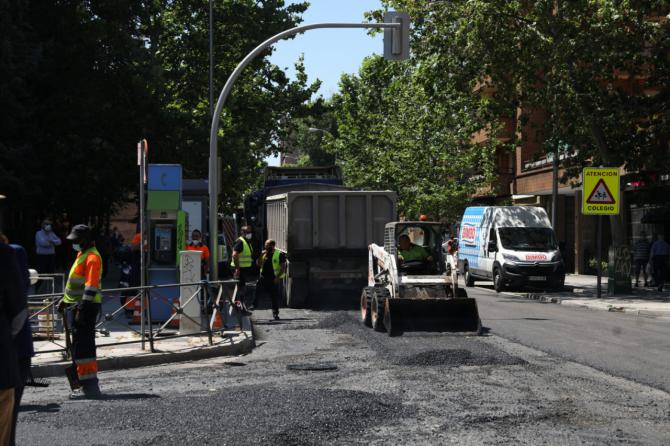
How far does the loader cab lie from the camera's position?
55.2ft

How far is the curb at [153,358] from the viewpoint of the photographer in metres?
12.0

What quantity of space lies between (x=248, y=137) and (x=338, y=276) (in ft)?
75.7

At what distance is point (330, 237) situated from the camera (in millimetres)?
22781

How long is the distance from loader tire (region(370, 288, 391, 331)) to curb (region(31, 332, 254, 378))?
7.89 ft

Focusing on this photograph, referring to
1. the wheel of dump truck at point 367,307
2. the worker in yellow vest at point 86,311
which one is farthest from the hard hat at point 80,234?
the wheel of dump truck at point 367,307

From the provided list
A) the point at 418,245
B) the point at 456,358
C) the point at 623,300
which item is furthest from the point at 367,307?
the point at 623,300

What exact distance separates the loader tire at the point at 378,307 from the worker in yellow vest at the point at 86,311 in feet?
20.6

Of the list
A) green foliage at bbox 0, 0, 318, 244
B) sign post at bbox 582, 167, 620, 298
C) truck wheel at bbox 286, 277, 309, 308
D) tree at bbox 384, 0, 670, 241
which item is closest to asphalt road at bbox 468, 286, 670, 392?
sign post at bbox 582, 167, 620, 298

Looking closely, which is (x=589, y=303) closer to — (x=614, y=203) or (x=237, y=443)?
(x=614, y=203)

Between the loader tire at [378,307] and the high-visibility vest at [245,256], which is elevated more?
the high-visibility vest at [245,256]

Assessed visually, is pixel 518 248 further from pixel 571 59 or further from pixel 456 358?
pixel 456 358

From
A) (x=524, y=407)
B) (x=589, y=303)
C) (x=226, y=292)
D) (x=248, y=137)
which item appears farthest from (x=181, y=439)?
(x=248, y=137)

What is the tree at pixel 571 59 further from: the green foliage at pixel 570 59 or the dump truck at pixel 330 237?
the dump truck at pixel 330 237

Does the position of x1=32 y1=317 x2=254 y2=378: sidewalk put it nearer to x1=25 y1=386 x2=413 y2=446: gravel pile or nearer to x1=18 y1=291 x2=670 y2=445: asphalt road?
x1=18 y1=291 x2=670 y2=445: asphalt road
